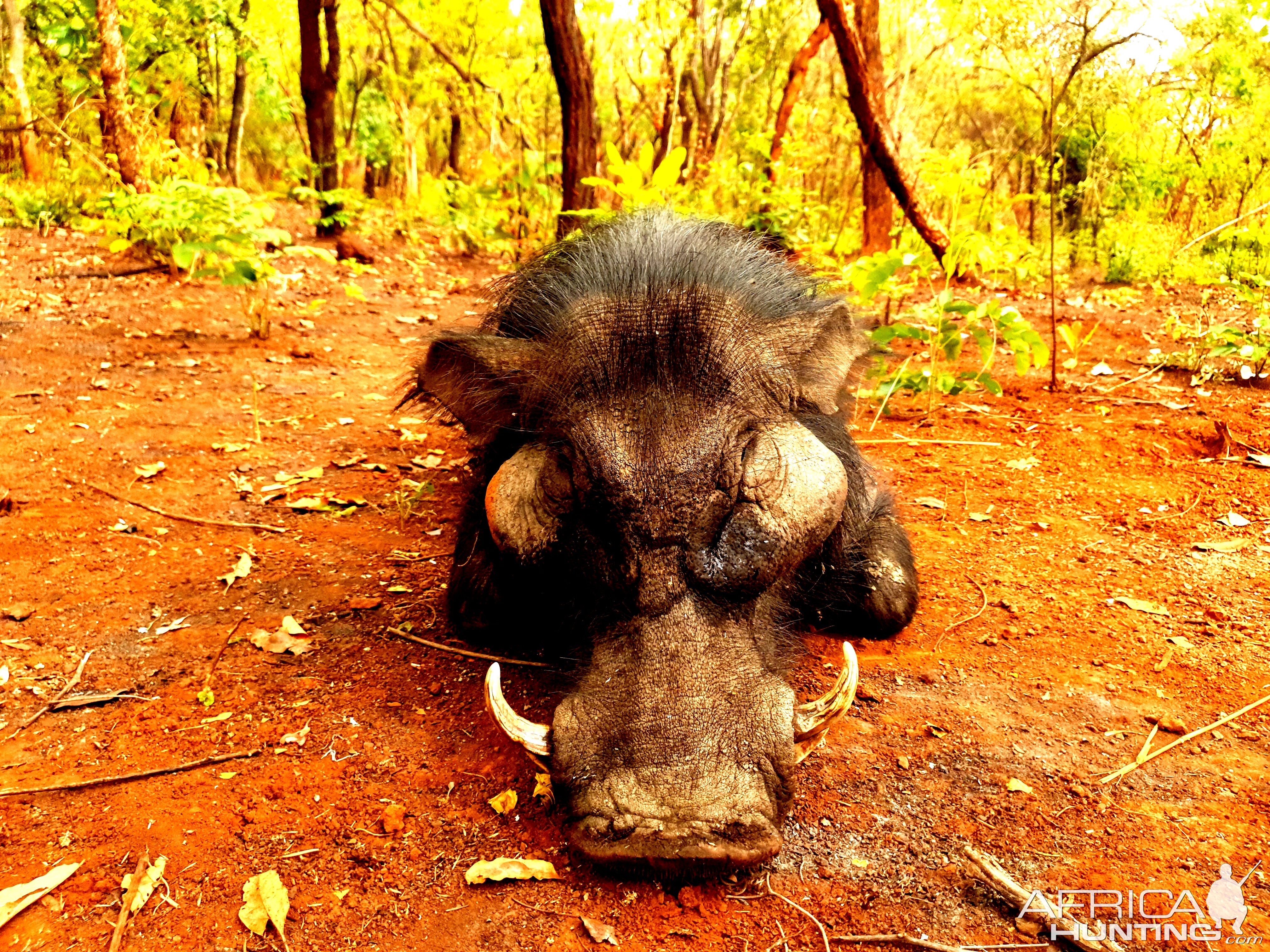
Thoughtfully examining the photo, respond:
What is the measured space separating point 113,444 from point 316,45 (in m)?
7.54

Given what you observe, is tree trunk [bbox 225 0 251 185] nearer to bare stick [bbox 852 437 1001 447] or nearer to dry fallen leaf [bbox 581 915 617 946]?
bare stick [bbox 852 437 1001 447]

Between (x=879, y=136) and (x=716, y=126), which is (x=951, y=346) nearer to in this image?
(x=879, y=136)

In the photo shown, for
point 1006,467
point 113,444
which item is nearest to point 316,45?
point 113,444

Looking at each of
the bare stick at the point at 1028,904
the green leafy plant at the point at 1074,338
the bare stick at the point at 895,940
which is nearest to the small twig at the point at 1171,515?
the green leafy plant at the point at 1074,338

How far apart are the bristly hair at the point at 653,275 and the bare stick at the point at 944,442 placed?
1.51m

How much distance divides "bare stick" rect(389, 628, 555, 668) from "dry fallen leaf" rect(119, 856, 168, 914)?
109 cm

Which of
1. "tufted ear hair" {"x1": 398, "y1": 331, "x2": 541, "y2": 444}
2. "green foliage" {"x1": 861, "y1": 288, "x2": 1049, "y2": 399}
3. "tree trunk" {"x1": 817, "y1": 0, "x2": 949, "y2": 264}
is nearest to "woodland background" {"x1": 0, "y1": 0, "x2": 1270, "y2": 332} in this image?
"tree trunk" {"x1": 817, "y1": 0, "x2": 949, "y2": 264}

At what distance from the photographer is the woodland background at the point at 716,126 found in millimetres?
6664

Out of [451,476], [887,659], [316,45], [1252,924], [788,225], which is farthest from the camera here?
[316,45]

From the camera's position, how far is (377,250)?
1095 cm

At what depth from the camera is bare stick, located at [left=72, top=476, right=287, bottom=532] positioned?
4.02 meters

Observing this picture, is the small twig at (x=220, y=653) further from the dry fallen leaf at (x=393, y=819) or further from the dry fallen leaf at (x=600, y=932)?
the dry fallen leaf at (x=600, y=932)

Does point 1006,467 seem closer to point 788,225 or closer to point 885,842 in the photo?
point 885,842

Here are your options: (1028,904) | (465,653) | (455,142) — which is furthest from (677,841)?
(455,142)
